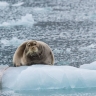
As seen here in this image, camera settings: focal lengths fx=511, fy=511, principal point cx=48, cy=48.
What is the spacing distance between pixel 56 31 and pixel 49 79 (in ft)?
27.2

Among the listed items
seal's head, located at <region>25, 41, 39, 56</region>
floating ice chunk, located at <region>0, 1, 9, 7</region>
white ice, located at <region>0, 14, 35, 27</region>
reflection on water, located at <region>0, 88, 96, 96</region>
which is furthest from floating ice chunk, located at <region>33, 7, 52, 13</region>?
reflection on water, located at <region>0, 88, 96, 96</region>

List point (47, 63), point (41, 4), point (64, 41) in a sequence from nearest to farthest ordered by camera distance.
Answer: point (47, 63) → point (64, 41) → point (41, 4)

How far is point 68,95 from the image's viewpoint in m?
5.88

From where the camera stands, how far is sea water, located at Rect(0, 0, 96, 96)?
912cm

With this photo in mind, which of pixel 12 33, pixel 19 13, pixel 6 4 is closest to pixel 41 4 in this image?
pixel 6 4

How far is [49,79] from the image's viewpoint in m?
6.11

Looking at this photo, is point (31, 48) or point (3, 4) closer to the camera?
point (31, 48)

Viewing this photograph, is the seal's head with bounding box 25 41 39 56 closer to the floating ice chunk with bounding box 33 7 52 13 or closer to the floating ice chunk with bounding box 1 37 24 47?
the floating ice chunk with bounding box 1 37 24 47

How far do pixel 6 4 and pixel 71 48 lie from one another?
9744mm

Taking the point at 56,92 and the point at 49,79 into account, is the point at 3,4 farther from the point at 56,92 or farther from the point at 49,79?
the point at 56,92

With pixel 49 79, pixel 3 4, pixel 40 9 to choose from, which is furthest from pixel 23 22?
pixel 49 79

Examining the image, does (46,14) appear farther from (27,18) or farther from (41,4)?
(41,4)

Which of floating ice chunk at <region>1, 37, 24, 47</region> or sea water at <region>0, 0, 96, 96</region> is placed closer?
sea water at <region>0, 0, 96, 96</region>

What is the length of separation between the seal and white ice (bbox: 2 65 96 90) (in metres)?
0.61
